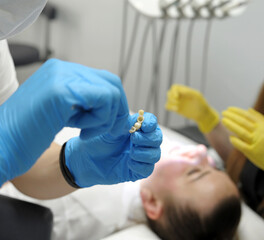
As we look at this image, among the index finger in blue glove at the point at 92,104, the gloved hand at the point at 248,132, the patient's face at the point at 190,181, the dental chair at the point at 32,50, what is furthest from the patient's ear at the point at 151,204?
Result: the dental chair at the point at 32,50

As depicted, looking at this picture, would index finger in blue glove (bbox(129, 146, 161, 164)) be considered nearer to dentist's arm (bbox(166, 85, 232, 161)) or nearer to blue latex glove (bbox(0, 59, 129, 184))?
blue latex glove (bbox(0, 59, 129, 184))

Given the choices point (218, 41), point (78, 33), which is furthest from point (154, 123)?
point (78, 33)

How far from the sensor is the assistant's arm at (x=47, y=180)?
82 cm

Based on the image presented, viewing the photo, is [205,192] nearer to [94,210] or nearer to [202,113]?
[94,210]

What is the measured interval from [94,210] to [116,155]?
553 mm

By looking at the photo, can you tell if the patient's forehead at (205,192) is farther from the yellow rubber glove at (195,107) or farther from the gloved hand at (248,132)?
the yellow rubber glove at (195,107)

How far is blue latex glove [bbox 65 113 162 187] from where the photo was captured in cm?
65

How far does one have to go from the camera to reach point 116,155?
713 mm

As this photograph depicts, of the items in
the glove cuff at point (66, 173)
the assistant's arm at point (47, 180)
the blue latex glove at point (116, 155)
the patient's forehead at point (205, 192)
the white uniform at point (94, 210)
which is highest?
the blue latex glove at point (116, 155)

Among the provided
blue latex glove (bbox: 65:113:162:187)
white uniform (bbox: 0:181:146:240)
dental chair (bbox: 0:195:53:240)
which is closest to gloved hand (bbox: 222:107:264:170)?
white uniform (bbox: 0:181:146:240)

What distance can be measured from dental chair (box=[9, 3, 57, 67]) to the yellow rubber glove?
1.24 meters

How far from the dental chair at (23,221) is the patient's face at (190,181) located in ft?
1.53

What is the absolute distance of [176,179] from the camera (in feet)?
3.88

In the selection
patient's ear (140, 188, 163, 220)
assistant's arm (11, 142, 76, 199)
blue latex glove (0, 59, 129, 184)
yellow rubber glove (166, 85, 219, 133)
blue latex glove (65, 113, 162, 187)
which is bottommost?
patient's ear (140, 188, 163, 220)
